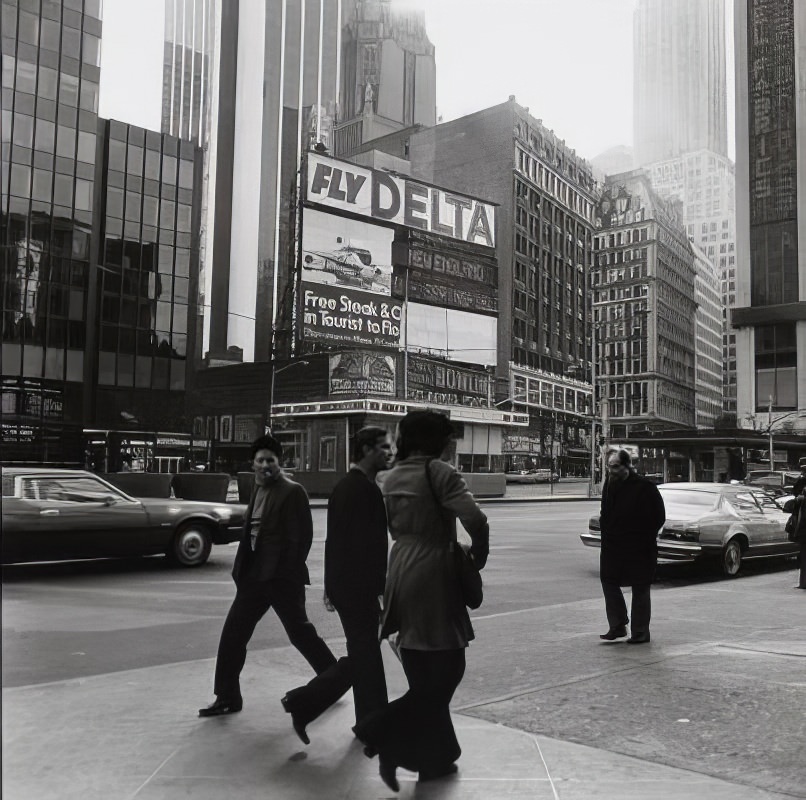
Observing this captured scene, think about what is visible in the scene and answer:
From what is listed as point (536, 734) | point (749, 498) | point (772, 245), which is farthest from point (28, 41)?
point (772, 245)

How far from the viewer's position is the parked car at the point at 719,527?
11.4m

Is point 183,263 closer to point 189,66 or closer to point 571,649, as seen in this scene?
point 189,66

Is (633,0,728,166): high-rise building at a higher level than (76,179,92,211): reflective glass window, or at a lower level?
lower

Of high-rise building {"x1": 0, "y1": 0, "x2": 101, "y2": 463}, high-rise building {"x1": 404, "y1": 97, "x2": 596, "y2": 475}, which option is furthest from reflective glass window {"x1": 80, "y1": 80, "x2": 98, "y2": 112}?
high-rise building {"x1": 404, "y1": 97, "x2": 596, "y2": 475}

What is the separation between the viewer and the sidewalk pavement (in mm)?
3441

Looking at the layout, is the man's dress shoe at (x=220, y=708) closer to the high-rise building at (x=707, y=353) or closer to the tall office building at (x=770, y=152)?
the tall office building at (x=770, y=152)

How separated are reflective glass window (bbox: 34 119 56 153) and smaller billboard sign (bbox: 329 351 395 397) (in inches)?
347

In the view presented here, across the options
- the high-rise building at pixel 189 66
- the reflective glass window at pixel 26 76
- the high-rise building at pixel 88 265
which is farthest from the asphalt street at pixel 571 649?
the reflective glass window at pixel 26 76

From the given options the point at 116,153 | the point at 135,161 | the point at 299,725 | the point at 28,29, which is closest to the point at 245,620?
the point at 299,725

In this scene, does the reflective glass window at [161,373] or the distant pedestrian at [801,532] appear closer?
the distant pedestrian at [801,532]

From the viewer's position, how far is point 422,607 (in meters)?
3.47

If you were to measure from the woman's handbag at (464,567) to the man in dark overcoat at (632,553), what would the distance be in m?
3.71

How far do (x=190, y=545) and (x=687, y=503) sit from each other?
7.16 metres

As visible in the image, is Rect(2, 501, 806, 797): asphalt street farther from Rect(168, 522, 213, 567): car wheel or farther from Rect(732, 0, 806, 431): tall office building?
Rect(732, 0, 806, 431): tall office building
